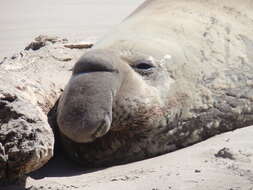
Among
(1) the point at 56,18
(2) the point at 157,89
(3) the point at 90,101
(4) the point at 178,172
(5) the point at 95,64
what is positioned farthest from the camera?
(1) the point at 56,18

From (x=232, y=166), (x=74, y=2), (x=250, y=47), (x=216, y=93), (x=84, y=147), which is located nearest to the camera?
(x=232, y=166)

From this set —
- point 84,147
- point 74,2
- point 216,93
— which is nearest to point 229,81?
point 216,93

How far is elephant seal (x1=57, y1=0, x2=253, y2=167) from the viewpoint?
12.3ft

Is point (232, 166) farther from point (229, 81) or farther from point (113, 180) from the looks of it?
point (229, 81)

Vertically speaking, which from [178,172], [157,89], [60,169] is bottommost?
[60,169]

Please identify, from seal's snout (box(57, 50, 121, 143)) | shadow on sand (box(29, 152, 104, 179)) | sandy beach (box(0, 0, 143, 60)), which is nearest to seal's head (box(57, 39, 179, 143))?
seal's snout (box(57, 50, 121, 143))

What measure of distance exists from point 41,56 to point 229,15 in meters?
1.72

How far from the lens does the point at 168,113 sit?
155 inches

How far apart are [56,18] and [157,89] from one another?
20.4 feet

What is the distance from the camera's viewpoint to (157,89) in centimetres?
393

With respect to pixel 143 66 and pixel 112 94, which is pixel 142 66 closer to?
pixel 143 66

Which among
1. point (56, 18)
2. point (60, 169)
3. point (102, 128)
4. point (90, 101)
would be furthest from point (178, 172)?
point (56, 18)

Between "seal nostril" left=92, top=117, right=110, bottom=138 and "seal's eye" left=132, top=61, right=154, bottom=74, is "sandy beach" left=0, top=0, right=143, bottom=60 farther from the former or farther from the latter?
"seal nostril" left=92, top=117, right=110, bottom=138

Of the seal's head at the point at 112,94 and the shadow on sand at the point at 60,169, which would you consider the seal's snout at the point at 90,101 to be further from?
the shadow on sand at the point at 60,169
